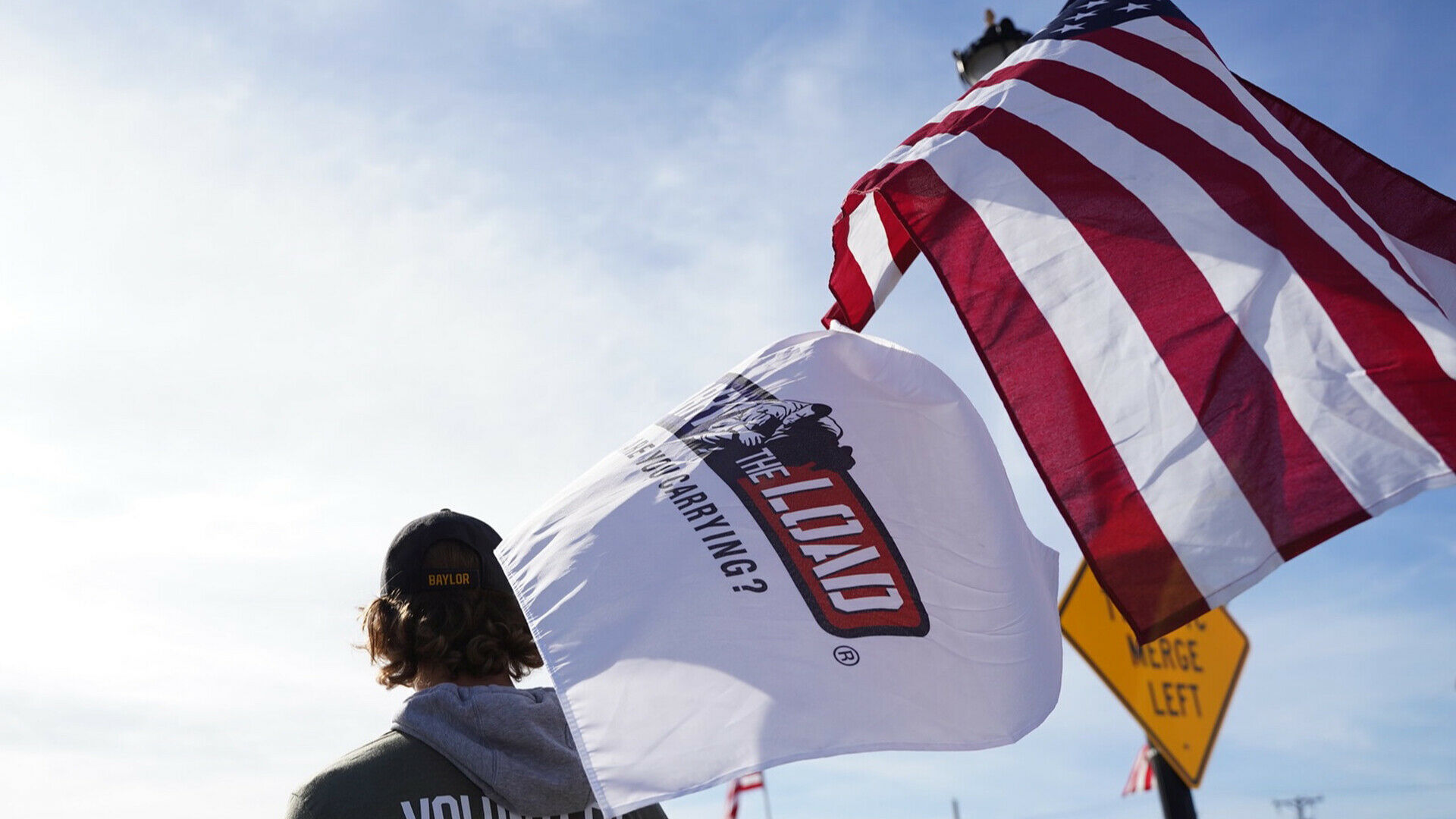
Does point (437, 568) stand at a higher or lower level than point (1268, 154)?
lower

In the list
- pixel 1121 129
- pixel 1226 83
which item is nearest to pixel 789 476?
pixel 1121 129

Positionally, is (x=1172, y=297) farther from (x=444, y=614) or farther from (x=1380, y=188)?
(x=444, y=614)

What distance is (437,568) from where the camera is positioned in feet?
8.67

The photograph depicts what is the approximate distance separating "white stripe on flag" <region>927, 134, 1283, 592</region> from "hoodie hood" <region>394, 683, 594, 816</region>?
1649mm

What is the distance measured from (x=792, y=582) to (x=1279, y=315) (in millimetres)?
1572

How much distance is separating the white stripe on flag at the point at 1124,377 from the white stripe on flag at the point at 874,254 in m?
0.47

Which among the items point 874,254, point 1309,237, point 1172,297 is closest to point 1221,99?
point 1309,237

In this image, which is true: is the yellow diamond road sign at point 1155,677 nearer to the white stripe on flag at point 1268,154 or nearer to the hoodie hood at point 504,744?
the white stripe on flag at point 1268,154

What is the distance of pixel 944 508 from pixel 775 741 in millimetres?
1054

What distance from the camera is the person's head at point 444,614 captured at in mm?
2590

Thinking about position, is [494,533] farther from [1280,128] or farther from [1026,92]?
[1280,128]

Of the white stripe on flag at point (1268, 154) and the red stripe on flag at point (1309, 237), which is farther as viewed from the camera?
the white stripe on flag at point (1268, 154)

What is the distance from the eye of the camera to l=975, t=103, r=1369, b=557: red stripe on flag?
293cm

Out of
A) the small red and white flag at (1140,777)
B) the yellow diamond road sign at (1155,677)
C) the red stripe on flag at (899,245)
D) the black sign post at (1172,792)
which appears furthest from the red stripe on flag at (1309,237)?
the small red and white flag at (1140,777)
